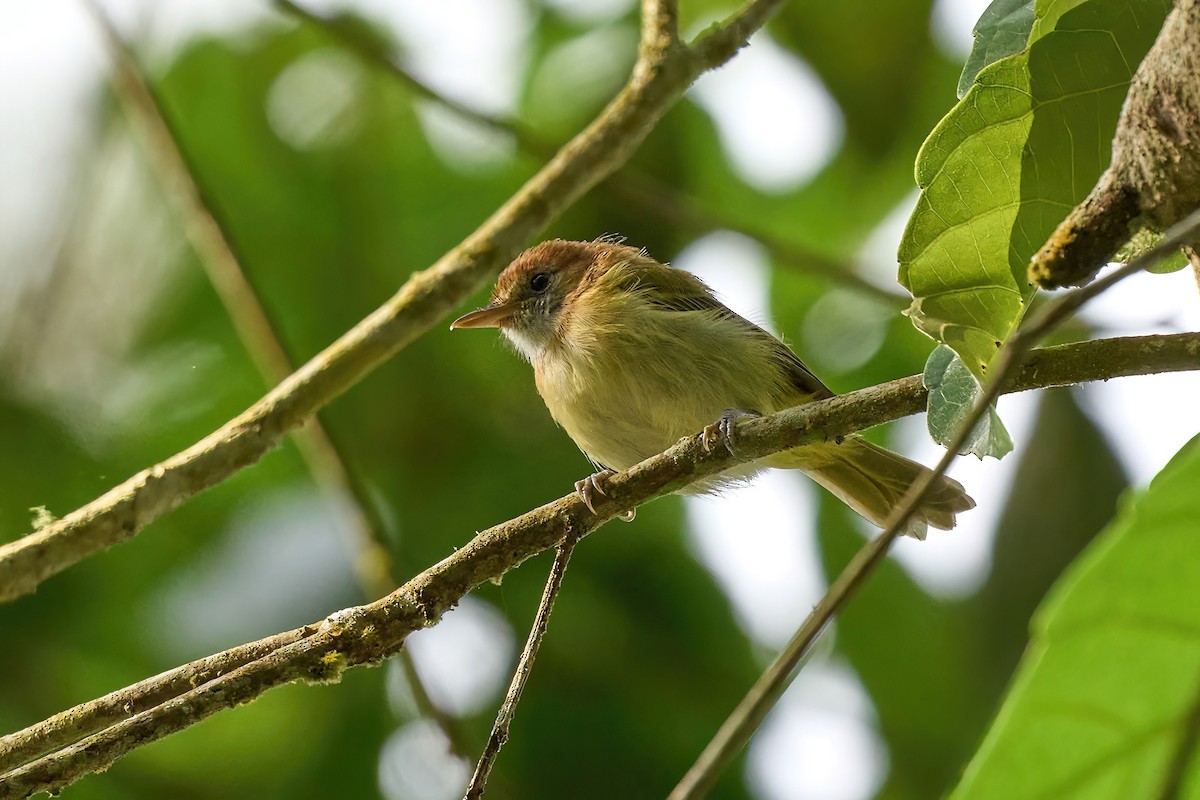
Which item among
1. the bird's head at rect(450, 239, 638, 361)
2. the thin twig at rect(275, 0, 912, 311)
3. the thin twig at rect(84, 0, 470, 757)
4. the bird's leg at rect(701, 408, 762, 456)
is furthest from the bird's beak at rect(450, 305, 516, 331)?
the bird's leg at rect(701, 408, 762, 456)

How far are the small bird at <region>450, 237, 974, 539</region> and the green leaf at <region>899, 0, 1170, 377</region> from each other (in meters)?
1.95

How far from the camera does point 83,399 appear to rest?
157 inches

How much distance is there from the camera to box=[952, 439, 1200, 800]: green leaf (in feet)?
2.68

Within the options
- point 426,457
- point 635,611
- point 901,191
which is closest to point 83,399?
point 426,457

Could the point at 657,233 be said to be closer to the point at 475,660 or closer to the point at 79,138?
the point at 475,660

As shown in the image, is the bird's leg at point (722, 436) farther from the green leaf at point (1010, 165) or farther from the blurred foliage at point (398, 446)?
the blurred foliage at point (398, 446)

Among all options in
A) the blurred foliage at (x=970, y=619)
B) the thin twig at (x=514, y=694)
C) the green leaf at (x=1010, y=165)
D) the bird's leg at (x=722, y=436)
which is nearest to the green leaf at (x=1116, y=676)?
the green leaf at (x=1010, y=165)

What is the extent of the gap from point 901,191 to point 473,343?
1.74m

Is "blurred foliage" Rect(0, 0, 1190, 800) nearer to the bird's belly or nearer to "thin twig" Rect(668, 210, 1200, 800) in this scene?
the bird's belly

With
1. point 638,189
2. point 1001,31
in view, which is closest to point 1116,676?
point 1001,31

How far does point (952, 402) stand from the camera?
1.80 meters

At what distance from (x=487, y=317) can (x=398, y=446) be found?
0.57 m

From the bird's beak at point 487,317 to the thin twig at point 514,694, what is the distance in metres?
2.23

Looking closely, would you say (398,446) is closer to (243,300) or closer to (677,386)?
(243,300)
